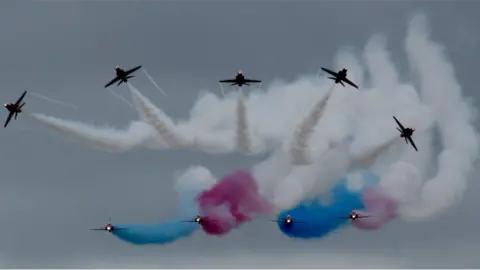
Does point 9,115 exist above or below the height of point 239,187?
above

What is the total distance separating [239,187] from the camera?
7406 centimetres

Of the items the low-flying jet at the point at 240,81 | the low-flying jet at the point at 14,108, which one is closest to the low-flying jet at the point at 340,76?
the low-flying jet at the point at 240,81

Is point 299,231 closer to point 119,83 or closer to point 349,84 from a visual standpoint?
point 349,84

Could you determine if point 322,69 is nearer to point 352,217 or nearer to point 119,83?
point 352,217

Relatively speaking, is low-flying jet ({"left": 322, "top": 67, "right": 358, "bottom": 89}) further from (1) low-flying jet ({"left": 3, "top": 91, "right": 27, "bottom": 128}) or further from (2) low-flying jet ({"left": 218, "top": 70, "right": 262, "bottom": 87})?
(1) low-flying jet ({"left": 3, "top": 91, "right": 27, "bottom": 128})

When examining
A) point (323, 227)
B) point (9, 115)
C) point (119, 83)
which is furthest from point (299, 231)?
point (9, 115)

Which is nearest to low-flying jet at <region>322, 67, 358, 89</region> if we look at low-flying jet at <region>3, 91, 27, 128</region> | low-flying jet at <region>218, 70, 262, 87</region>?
low-flying jet at <region>218, 70, 262, 87</region>

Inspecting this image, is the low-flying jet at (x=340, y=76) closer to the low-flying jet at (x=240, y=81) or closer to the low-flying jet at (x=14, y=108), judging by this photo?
the low-flying jet at (x=240, y=81)

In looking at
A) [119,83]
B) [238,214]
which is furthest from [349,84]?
[119,83]

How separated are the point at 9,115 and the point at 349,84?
30260 mm

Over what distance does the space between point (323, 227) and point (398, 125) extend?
11.5 m

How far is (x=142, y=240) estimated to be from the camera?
236ft

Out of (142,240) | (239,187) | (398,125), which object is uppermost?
(398,125)

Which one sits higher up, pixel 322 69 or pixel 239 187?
pixel 322 69
